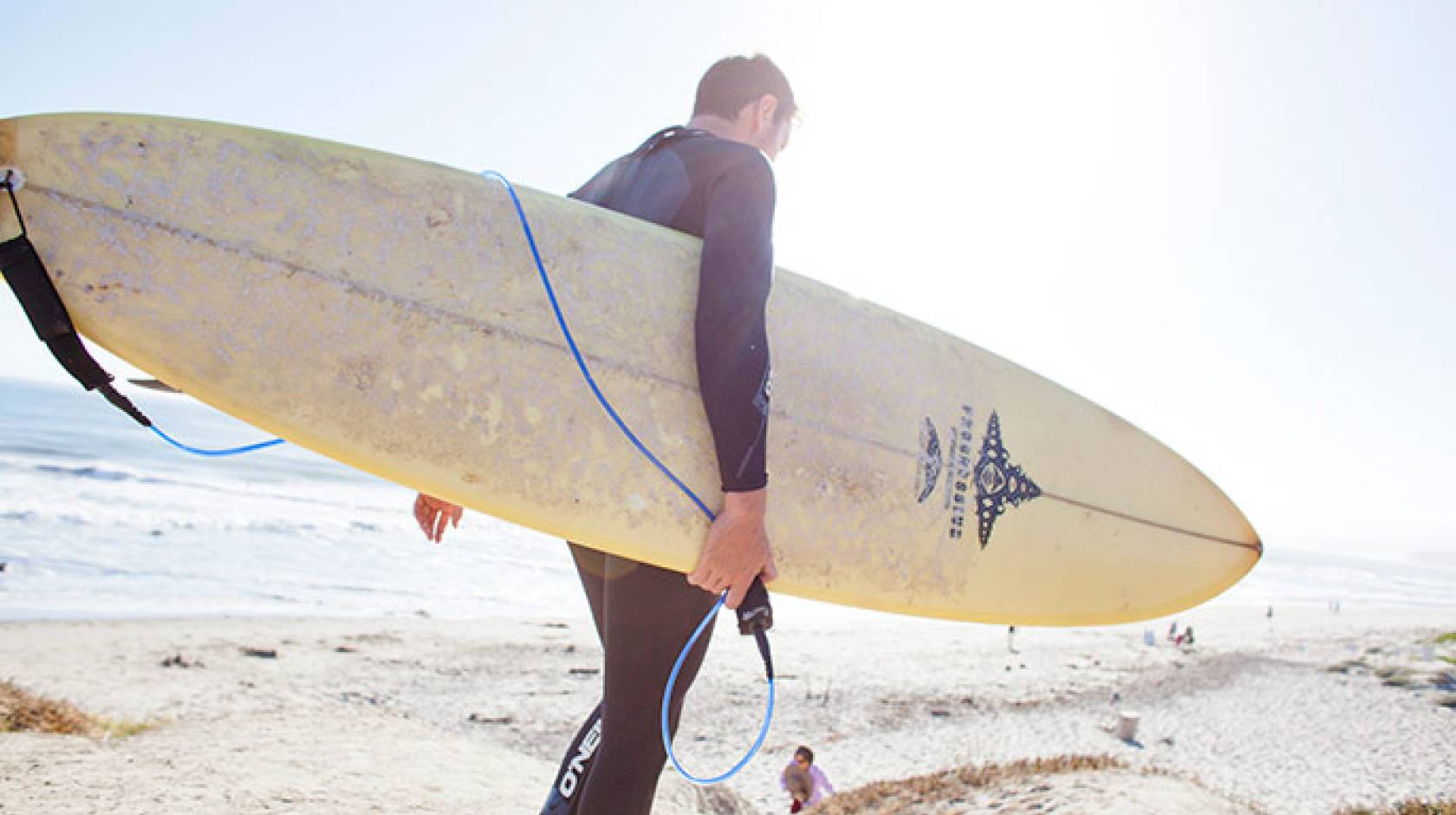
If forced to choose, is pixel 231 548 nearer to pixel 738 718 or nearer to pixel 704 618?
pixel 738 718

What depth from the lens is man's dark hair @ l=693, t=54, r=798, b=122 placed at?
5.53 ft

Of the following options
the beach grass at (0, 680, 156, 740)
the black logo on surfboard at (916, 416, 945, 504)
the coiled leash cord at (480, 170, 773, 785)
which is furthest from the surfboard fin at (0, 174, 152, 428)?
the beach grass at (0, 680, 156, 740)

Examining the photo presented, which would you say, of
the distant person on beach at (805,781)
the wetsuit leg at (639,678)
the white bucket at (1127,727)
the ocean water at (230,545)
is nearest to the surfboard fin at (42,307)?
the wetsuit leg at (639,678)

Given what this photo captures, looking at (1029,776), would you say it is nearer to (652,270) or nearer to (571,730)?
(652,270)

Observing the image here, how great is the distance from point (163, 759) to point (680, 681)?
3.12 m

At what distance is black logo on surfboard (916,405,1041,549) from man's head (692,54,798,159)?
86 cm

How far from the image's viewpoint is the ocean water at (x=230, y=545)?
1255cm

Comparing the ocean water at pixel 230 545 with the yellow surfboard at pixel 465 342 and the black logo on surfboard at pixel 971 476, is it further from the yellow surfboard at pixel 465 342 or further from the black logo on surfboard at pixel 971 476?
the black logo on surfboard at pixel 971 476

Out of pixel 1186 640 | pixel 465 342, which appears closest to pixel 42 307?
pixel 465 342

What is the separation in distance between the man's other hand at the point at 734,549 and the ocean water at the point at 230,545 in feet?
42.7

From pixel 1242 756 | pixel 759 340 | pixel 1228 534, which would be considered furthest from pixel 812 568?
pixel 1242 756

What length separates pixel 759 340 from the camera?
1.38 meters

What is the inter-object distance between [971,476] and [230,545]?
59.7ft

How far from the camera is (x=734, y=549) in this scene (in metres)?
1.38
